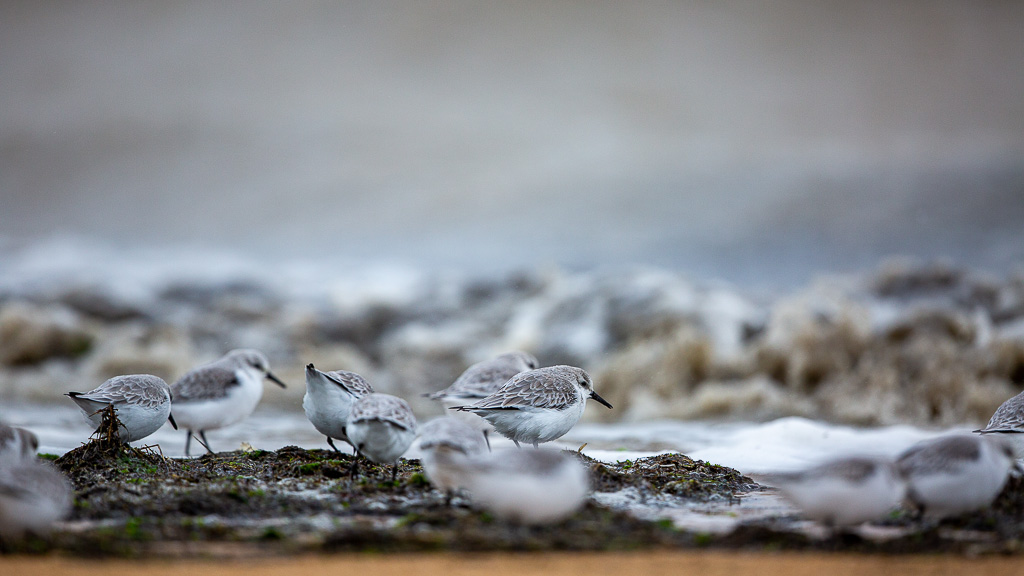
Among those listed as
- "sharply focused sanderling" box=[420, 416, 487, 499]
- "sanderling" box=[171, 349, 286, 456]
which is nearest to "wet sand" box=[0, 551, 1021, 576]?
"sharply focused sanderling" box=[420, 416, 487, 499]

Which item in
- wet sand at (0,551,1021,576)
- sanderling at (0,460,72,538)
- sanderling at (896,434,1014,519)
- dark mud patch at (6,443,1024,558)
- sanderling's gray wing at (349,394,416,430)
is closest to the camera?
wet sand at (0,551,1021,576)

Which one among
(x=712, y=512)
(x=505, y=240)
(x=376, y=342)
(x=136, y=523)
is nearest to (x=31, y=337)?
(x=376, y=342)

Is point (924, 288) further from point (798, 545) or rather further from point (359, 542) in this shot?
point (359, 542)

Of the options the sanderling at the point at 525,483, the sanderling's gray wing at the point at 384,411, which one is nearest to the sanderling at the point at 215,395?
the sanderling's gray wing at the point at 384,411

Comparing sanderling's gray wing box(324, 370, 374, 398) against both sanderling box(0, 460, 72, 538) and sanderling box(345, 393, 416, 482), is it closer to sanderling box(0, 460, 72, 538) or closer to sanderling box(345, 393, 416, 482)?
sanderling box(345, 393, 416, 482)

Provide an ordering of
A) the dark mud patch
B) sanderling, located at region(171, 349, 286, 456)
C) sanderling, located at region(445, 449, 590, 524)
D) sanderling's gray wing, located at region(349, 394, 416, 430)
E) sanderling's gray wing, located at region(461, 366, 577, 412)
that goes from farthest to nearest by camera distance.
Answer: sanderling, located at region(171, 349, 286, 456)
sanderling's gray wing, located at region(461, 366, 577, 412)
sanderling's gray wing, located at region(349, 394, 416, 430)
sanderling, located at region(445, 449, 590, 524)
the dark mud patch

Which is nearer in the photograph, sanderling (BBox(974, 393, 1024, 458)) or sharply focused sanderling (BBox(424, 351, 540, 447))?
sanderling (BBox(974, 393, 1024, 458))

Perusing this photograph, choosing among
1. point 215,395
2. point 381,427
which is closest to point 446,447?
point 381,427
